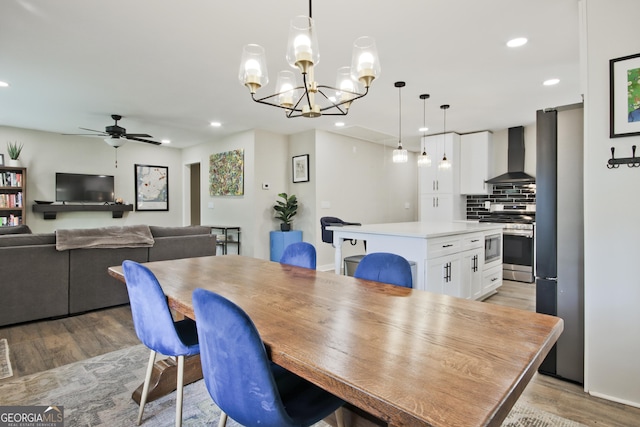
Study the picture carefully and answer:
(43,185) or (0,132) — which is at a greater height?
(0,132)

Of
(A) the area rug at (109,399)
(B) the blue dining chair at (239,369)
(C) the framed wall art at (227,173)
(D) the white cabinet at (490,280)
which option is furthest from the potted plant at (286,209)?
(B) the blue dining chair at (239,369)

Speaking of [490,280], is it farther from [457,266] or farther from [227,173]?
[227,173]

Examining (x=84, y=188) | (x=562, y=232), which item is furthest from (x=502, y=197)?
(x=84, y=188)

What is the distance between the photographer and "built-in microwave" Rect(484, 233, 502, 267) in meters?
4.00

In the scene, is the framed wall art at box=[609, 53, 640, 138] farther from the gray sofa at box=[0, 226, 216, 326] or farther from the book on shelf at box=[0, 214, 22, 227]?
the book on shelf at box=[0, 214, 22, 227]

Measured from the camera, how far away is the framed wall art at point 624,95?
1824 millimetres

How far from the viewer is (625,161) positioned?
6.07 feet

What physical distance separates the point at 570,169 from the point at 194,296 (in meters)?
2.44

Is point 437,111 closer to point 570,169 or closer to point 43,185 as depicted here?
point 570,169

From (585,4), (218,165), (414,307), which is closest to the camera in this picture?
(414,307)

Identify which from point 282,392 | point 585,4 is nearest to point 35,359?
point 282,392

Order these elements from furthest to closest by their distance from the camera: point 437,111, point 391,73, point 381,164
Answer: point 381,164 < point 437,111 < point 391,73

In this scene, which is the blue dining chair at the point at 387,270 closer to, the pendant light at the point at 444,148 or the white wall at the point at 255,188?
the pendant light at the point at 444,148

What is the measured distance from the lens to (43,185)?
20.2 feet
